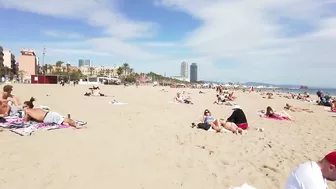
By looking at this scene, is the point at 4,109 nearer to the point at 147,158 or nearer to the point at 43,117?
the point at 43,117

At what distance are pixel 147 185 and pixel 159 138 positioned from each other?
2862 millimetres

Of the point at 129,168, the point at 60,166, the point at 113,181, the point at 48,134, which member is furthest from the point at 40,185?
the point at 48,134

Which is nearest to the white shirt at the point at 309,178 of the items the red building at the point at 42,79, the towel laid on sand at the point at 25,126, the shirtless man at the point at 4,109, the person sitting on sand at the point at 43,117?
the towel laid on sand at the point at 25,126

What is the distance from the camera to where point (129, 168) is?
15.0 ft

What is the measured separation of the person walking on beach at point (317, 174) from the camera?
214cm

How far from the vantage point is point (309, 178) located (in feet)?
7.30

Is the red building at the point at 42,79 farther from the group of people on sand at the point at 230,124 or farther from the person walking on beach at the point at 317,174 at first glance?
the person walking on beach at the point at 317,174

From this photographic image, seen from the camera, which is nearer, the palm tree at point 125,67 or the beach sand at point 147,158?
the beach sand at point 147,158

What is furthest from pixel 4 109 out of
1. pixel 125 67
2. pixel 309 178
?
pixel 125 67

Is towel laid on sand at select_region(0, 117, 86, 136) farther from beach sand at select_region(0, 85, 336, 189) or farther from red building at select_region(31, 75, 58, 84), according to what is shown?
red building at select_region(31, 75, 58, 84)

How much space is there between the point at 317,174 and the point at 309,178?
0.22ft

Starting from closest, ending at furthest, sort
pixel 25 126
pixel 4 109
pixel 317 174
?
1. pixel 317 174
2. pixel 25 126
3. pixel 4 109

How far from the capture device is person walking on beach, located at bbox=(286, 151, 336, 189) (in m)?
2.14

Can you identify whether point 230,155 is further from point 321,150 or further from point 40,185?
point 40,185
